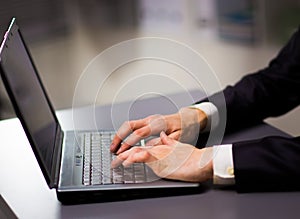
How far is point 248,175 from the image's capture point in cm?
93

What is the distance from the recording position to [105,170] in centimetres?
97

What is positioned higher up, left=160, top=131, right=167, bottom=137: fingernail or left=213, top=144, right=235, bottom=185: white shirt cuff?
left=160, top=131, right=167, bottom=137: fingernail

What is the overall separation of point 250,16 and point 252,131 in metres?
2.08

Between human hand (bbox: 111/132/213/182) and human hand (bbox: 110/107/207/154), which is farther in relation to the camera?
Result: human hand (bbox: 110/107/207/154)

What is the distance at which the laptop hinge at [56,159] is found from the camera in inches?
37.0

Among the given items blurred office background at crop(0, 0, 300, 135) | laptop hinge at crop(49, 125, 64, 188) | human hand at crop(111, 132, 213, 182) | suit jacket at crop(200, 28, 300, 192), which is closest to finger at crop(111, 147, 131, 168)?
human hand at crop(111, 132, 213, 182)

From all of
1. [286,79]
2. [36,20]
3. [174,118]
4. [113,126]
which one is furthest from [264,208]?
[36,20]

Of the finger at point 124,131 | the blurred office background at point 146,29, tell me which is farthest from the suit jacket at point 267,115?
the blurred office background at point 146,29

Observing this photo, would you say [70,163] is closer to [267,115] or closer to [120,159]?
[120,159]

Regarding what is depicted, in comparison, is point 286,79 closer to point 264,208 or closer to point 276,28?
point 264,208

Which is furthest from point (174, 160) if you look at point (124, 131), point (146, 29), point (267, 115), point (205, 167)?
point (146, 29)

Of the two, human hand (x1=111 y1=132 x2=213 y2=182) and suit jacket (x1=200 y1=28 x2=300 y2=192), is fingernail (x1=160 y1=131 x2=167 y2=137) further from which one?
suit jacket (x1=200 y1=28 x2=300 y2=192)

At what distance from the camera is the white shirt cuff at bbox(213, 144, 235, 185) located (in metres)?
0.95

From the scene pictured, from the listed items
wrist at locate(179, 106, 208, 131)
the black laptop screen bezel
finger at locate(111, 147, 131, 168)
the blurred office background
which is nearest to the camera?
the black laptop screen bezel
